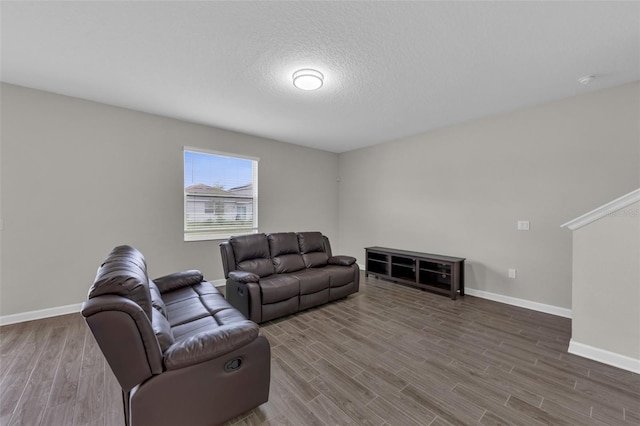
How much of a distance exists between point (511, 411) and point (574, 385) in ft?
2.37

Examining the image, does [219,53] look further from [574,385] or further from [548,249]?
[548,249]

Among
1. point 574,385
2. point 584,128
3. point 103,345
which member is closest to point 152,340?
point 103,345

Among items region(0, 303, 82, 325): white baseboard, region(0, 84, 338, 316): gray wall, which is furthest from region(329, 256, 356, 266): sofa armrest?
region(0, 303, 82, 325): white baseboard

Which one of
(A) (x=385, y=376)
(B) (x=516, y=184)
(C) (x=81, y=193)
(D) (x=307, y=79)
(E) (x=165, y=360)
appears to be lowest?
(A) (x=385, y=376)

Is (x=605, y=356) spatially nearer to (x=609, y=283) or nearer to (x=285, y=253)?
(x=609, y=283)

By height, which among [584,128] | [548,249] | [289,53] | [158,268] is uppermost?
[289,53]

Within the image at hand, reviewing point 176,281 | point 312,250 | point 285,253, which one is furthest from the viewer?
point 312,250

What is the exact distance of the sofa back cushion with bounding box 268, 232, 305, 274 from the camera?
370 cm

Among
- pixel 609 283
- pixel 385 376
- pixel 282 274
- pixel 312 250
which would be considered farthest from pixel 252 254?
pixel 609 283

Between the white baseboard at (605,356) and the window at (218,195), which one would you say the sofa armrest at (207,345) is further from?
the window at (218,195)

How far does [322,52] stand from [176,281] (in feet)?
9.20

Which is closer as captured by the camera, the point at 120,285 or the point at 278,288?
the point at 120,285

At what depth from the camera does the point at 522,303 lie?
353 centimetres

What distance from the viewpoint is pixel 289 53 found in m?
2.29
